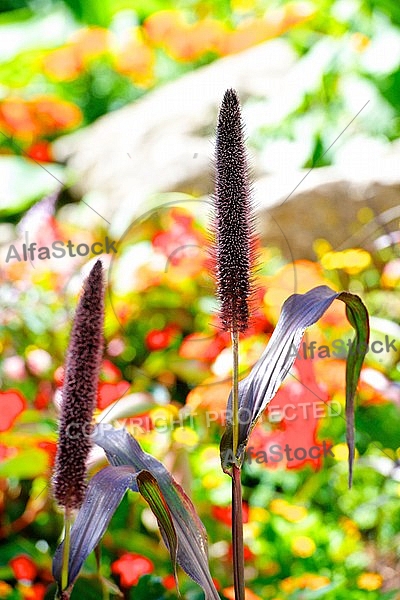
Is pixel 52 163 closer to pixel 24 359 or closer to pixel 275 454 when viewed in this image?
pixel 24 359

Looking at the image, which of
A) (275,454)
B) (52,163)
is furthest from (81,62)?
(275,454)

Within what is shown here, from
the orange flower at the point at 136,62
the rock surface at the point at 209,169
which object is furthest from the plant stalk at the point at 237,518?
the orange flower at the point at 136,62

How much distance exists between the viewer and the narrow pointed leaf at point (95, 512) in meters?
0.62

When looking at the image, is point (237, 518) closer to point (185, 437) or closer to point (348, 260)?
point (185, 437)

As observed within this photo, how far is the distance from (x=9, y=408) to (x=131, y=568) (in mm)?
394

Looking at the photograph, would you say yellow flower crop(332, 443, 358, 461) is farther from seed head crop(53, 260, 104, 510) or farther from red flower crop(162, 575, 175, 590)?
seed head crop(53, 260, 104, 510)

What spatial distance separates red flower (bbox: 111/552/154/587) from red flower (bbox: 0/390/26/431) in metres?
0.34

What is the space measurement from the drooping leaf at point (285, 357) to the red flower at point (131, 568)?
19.6 inches

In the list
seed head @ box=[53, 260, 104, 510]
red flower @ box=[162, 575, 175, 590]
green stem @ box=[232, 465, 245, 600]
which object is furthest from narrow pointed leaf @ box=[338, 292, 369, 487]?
red flower @ box=[162, 575, 175, 590]

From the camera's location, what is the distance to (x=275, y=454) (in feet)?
4.83

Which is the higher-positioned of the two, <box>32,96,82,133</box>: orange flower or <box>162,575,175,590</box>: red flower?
<box>32,96,82,133</box>: orange flower

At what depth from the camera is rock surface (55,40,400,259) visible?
2145 millimetres

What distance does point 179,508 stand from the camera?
0.70 m

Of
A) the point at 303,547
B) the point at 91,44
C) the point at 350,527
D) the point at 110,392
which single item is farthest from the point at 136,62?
the point at 303,547
